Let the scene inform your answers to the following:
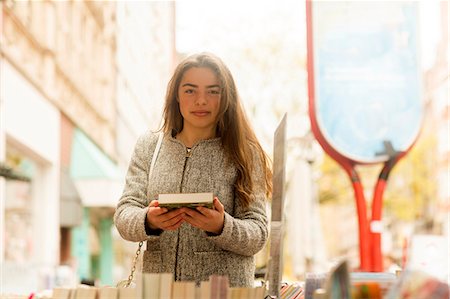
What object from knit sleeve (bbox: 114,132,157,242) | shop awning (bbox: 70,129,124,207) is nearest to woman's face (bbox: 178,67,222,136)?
knit sleeve (bbox: 114,132,157,242)

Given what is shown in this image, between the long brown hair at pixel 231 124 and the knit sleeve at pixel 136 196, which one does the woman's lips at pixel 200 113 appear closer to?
the long brown hair at pixel 231 124

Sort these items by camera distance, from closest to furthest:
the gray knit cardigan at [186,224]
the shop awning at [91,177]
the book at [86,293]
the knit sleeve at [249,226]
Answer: the book at [86,293]
the knit sleeve at [249,226]
the gray knit cardigan at [186,224]
the shop awning at [91,177]

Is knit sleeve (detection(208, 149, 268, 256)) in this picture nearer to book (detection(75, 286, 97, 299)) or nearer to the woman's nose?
the woman's nose

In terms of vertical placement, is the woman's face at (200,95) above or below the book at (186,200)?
above

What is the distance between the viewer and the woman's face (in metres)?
2.39

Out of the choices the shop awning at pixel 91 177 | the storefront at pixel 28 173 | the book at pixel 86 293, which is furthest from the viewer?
the shop awning at pixel 91 177

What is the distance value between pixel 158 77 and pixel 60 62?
565 inches

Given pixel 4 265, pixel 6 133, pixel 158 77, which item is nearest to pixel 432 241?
pixel 4 265

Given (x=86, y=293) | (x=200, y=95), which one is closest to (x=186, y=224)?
(x=200, y=95)

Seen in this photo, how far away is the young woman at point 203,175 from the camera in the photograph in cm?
234

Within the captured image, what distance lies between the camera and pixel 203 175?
95.0 inches

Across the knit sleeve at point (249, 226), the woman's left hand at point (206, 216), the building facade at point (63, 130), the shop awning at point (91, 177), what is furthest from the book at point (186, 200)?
the shop awning at point (91, 177)

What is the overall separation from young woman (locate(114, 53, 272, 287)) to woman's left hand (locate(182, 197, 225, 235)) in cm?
13

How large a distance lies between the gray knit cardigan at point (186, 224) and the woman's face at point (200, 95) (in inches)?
3.9
